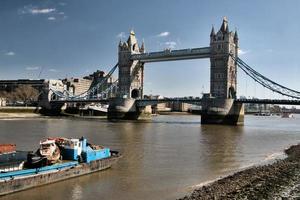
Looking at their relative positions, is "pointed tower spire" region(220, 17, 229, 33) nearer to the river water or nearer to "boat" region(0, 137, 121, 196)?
the river water

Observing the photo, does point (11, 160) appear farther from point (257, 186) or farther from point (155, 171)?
point (257, 186)

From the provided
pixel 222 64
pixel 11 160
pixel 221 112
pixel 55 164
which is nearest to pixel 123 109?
pixel 221 112

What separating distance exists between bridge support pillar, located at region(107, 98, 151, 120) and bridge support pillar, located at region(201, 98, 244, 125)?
18777 mm

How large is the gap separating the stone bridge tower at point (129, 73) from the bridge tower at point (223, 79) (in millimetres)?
24598

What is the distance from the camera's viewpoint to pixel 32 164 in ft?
61.9

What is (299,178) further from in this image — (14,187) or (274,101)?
(274,101)

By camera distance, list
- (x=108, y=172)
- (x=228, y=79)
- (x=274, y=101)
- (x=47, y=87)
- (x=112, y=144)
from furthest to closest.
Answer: (x=47, y=87) < (x=228, y=79) < (x=274, y=101) < (x=112, y=144) < (x=108, y=172)

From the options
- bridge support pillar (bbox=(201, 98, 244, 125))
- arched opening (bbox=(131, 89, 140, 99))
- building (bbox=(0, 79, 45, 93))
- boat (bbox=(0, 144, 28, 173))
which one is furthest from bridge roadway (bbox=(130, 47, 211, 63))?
building (bbox=(0, 79, 45, 93))

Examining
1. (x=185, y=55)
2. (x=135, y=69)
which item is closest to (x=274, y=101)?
(x=185, y=55)

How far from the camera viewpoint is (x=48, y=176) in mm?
18906

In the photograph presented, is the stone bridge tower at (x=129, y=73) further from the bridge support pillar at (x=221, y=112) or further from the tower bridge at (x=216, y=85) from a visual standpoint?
the bridge support pillar at (x=221, y=112)

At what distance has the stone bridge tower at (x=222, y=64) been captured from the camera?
290ft

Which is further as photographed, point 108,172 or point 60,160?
point 108,172

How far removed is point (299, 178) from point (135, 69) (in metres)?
90.5
